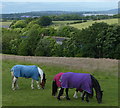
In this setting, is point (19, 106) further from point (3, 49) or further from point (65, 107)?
point (3, 49)

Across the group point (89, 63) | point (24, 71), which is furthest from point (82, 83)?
point (89, 63)

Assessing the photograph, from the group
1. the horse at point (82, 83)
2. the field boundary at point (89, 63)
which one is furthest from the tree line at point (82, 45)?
the horse at point (82, 83)

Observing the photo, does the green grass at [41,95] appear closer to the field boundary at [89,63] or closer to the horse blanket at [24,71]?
the horse blanket at [24,71]

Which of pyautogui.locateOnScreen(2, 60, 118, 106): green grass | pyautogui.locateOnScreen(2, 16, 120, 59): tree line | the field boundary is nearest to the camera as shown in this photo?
pyautogui.locateOnScreen(2, 60, 118, 106): green grass

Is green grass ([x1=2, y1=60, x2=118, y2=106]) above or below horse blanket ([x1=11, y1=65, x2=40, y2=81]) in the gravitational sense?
below

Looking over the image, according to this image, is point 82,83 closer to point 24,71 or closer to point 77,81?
point 77,81

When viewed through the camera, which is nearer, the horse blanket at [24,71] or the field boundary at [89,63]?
the horse blanket at [24,71]

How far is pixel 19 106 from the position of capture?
13.2 metres

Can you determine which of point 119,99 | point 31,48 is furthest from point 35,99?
point 31,48

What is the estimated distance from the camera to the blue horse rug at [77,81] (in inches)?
555

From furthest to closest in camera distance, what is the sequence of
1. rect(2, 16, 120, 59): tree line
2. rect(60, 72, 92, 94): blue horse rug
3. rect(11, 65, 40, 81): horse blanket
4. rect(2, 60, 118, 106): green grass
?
rect(2, 16, 120, 59): tree line → rect(11, 65, 40, 81): horse blanket → rect(60, 72, 92, 94): blue horse rug → rect(2, 60, 118, 106): green grass

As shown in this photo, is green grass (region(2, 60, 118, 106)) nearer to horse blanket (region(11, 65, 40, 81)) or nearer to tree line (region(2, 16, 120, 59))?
horse blanket (region(11, 65, 40, 81))

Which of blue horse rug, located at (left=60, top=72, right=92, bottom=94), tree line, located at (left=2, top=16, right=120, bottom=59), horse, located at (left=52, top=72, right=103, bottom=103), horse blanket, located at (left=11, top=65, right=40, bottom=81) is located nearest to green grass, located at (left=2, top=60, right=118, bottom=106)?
horse, located at (left=52, top=72, right=103, bottom=103)

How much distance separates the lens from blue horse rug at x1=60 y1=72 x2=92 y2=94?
14.1 meters
